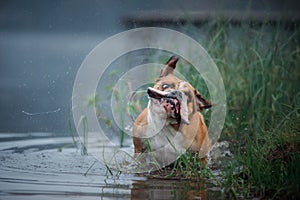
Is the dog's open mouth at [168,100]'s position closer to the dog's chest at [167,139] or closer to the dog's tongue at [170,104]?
the dog's tongue at [170,104]

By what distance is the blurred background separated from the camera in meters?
7.30

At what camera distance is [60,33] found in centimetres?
1076

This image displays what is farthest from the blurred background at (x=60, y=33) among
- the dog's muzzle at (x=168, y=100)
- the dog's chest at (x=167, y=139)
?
the dog's muzzle at (x=168, y=100)

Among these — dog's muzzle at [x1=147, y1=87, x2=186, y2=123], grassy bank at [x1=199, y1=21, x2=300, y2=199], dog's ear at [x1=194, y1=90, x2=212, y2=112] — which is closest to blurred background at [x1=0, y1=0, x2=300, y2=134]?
grassy bank at [x1=199, y1=21, x2=300, y2=199]

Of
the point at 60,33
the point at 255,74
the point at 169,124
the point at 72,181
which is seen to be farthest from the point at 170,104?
the point at 60,33

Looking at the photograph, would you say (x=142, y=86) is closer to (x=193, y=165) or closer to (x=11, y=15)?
(x=193, y=165)

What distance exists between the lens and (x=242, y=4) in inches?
296

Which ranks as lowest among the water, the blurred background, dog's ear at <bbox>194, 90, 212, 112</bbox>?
the water

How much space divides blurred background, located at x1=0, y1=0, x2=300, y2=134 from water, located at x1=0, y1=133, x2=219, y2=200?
1.44m

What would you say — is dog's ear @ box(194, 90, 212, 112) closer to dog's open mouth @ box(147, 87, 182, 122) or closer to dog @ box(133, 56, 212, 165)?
dog @ box(133, 56, 212, 165)

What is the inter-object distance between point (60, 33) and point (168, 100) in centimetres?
626

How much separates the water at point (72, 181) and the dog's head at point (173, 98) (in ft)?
1.79

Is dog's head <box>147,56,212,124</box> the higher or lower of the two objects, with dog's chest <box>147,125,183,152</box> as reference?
higher

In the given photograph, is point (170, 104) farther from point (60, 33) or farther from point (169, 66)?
point (60, 33)
